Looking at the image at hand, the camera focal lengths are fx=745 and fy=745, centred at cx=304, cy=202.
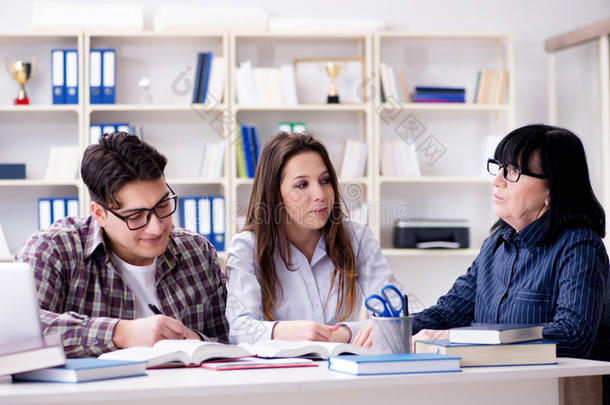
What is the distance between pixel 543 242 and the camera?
1.72 m

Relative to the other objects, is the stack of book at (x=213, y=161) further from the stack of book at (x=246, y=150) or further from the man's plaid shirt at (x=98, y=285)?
the man's plaid shirt at (x=98, y=285)

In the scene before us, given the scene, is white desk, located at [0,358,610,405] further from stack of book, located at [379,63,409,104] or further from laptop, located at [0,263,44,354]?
stack of book, located at [379,63,409,104]

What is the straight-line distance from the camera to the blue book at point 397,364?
46.6 inches

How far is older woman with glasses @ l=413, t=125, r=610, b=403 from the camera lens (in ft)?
5.32

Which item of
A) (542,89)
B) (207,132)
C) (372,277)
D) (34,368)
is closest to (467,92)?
(542,89)

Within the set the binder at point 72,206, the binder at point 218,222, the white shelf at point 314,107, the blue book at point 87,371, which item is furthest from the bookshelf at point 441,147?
the blue book at point 87,371

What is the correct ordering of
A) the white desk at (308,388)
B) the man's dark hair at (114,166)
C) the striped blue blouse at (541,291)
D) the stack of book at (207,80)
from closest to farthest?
1. the white desk at (308,388)
2. the striped blue blouse at (541,291)
3. the man's dark hair at (114,166)
4. the stack of book at (207,80)

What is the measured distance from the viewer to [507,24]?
4402 mm

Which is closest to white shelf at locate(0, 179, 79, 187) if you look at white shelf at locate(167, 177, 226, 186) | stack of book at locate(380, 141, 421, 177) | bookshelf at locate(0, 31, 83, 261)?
bookshelf at locate(0, 31, 83, 261)

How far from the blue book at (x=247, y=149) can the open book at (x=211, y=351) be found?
258 cm

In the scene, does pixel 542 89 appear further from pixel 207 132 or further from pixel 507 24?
pixel 207 132

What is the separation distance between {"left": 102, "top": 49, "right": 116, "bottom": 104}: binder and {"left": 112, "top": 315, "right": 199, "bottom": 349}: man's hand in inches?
100

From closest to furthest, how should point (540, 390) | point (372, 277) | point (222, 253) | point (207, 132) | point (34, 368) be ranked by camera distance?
point (34, 368) < point (540, 390) < point (372, 277) < point (222, 253) < point (207, 132)

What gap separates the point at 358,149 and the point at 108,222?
241cm
